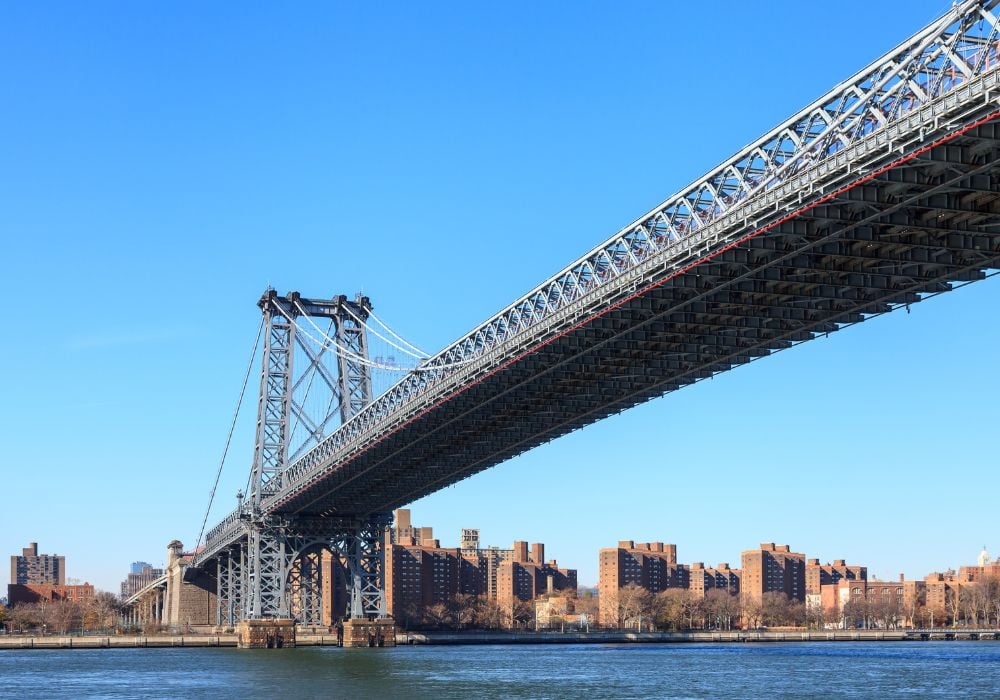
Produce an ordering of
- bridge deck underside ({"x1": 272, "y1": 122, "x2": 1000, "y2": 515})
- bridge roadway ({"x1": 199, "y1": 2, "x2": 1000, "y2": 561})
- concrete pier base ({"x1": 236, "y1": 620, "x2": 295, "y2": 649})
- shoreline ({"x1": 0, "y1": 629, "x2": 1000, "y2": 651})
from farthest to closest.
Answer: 1. shoreline ({"x1": 0, "y1": 629, "x2": 1000, "y2": 651})
2. concrete pier base ({"x1": 236, "y1": 620, "x2": 295, "y2": 649})
3. bridge deck underside ({"x1": 272, "y1": 122, "x2": 1000, "y2": 515})
4. bridge roadway ({"x1": 199, "y1": 2, "x2": 1000, "y2": 561})

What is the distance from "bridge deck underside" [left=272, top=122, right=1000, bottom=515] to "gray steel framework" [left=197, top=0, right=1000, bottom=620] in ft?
0.25

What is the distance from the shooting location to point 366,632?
103125 millimetres

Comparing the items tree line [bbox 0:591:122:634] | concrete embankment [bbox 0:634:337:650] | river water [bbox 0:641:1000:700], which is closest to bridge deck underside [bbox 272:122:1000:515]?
river water [bbox 0:641:1000:700]

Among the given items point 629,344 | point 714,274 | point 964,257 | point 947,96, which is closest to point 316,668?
point 629,344

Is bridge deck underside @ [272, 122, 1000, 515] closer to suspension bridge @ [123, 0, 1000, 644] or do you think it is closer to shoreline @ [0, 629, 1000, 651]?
suspension bridge @ [123, 0, 1000, 644]

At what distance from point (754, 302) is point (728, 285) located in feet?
11.9

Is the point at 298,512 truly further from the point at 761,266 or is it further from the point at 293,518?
the point at 761,266

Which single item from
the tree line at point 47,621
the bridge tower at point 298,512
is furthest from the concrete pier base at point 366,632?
the tree line at point 47,621

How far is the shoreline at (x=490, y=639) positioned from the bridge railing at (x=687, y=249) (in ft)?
127

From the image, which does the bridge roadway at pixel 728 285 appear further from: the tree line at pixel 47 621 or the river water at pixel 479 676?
the tree line at pixel 47 621

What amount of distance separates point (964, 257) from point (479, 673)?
39781mm

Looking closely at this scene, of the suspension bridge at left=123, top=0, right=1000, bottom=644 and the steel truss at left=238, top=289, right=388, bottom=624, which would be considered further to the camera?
the steel truss at left=238, top=289, right=388, bottom=624

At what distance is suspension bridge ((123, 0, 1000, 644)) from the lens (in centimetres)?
3438

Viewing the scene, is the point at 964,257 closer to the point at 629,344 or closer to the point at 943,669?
the point at 629,344
